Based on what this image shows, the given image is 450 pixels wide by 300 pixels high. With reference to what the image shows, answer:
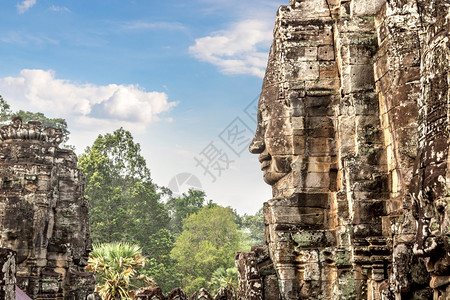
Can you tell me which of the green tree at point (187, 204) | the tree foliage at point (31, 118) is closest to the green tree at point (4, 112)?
the tree foliage at point (31, 118)

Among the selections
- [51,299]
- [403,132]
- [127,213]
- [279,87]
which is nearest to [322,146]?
[279,87]

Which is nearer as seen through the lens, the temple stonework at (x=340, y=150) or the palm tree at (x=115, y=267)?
the temple stonework at (x=340, y=150)

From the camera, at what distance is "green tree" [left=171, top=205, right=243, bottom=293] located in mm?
33531

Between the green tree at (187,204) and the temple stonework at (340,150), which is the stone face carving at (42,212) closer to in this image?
the temple stonework at (340,150)

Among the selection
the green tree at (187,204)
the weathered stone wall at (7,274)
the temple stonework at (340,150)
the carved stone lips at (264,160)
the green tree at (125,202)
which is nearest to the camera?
the weathered stone wall at (7,274)

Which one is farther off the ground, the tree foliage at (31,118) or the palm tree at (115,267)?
the tree foliage at (31,118)

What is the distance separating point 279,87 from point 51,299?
5362 mm

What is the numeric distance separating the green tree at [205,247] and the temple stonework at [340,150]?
23.3 metres

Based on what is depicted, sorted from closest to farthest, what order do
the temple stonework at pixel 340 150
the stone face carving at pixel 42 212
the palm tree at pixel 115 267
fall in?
1. the temple stonework at pixel 340 150
2. the stone face carving at pixel 42 212
3. the palm tree at pixel 115 267

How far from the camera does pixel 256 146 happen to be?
34.3 ft

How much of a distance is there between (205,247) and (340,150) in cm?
2643

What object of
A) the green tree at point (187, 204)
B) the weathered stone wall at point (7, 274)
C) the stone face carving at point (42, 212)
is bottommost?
the weathered stone wall at point (7, 274)

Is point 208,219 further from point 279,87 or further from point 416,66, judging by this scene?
point 416,66

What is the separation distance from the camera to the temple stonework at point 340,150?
776cm
